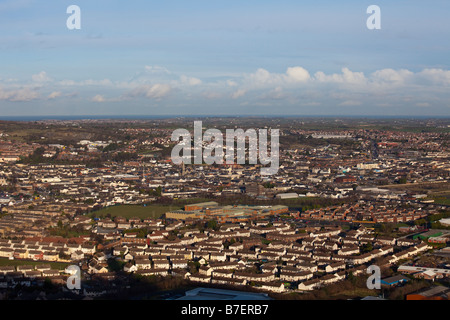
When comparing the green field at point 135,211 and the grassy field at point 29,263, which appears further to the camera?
the green field at point 135,211

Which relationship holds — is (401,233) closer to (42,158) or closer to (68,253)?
(68,253)

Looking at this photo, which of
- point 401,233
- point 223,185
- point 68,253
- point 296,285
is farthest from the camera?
point 223,185

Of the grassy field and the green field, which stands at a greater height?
the green field

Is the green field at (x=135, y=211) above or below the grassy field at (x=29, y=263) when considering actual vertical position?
above

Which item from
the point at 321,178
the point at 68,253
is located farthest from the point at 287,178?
the point at 68,253

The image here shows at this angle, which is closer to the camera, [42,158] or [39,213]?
[39,213]

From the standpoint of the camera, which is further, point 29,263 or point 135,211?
point 135,211

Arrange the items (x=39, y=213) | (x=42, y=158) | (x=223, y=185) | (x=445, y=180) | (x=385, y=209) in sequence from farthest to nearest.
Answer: (x=42, y=158), (x=445, y=180), (x=223, y=185), (x=385, y=209), (x=39, y=213)

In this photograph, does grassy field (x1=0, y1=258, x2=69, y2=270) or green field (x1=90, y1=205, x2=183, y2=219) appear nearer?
grassy field (x1=0, y1=258, x2=69, y2=270)
